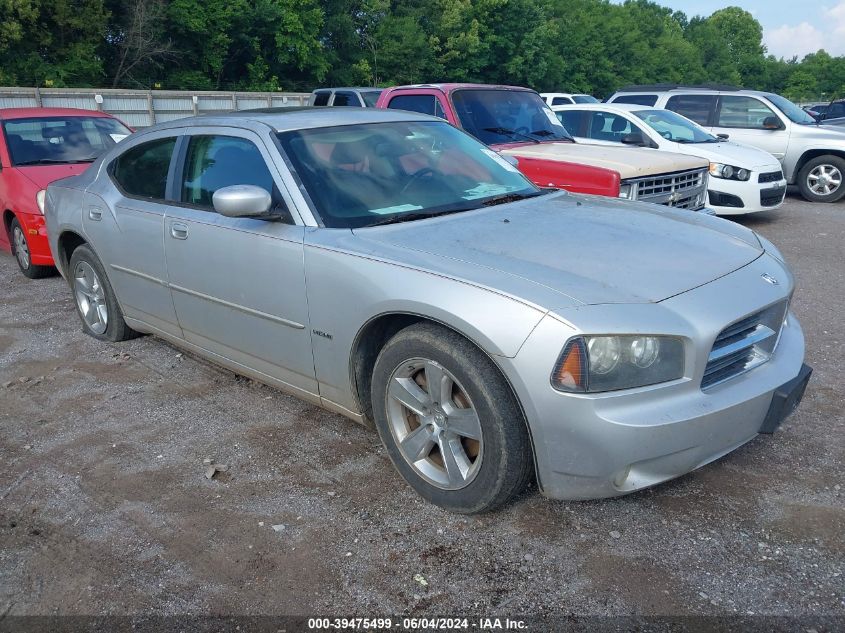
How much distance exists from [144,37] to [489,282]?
33822 mm

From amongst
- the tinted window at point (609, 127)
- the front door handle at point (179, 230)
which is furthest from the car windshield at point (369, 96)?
the front door handle at point (179, 230)

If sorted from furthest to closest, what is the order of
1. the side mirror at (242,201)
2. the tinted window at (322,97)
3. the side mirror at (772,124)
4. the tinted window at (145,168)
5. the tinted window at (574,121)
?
the tinted window at (322,97) < the side mirror at (772,124) < the tinted window at (574,121) < the tinted window at (145,168) < the side mirror at (242,201)

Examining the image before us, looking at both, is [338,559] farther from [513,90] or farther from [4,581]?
[513,90]

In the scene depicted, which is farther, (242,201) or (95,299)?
(95,299)

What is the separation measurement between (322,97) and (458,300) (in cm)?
1443

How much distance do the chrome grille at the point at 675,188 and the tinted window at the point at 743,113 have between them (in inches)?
203

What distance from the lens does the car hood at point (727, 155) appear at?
9539 millimetres

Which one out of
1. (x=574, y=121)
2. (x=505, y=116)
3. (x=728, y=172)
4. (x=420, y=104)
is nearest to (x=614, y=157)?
(x=505, y=116)

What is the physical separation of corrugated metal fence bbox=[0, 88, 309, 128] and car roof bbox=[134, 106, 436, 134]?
50.8 ft

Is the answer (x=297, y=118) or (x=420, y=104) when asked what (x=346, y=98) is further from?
(x=297, y=118)

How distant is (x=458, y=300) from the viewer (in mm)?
2768

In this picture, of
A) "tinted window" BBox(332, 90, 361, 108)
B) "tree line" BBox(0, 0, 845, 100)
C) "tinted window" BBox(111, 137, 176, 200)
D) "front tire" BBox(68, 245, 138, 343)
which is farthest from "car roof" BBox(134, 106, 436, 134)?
"tree line" BBox(0, 0, 845, 100)

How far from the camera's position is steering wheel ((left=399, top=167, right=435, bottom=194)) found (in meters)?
3.74

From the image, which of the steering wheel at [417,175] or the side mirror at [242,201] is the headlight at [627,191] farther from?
the side mirror at [242,201]
